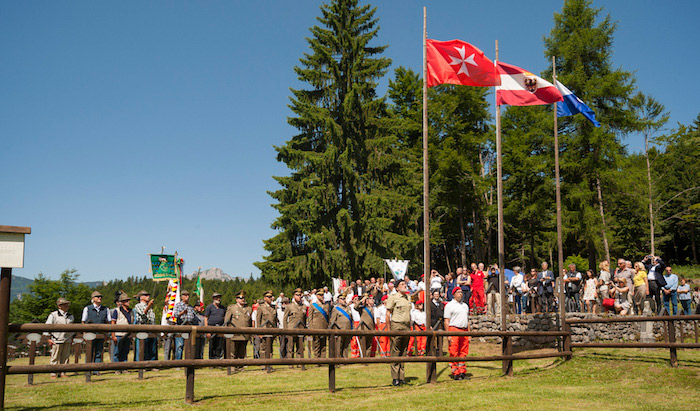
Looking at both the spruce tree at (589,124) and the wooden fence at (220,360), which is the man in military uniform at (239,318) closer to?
the wooden fence at (220,360)

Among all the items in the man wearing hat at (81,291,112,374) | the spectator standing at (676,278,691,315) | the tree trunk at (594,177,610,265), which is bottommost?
the man wearing hat at (81,291,112,374)

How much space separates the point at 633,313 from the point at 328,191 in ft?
63.9

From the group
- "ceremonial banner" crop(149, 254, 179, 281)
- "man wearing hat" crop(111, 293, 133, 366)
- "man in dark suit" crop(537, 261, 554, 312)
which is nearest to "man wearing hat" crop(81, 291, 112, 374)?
"man wearing hat" crop(111, 293, 133, 366)

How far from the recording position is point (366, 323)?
54.7 feet

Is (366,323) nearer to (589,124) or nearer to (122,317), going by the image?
(122,317)

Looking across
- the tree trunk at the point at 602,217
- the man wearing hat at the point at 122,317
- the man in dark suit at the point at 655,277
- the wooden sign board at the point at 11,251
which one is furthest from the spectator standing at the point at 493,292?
the wooden sign board at the point at 11,251

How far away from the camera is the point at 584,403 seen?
9.16m

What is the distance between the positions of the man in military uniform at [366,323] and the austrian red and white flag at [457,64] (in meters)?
7.10

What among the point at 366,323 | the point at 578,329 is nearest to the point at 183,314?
the point at 366,323

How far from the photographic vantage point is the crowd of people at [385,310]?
1279 cm

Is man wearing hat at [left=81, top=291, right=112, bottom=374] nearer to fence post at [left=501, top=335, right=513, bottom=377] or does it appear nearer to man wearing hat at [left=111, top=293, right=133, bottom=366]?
man wearing hat at [left=111, top=293, right=133, bottom=366]

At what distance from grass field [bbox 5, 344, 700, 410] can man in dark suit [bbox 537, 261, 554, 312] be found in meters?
5.26

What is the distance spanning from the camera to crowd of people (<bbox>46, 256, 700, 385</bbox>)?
42.0 feet

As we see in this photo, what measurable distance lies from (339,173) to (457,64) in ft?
72.8
